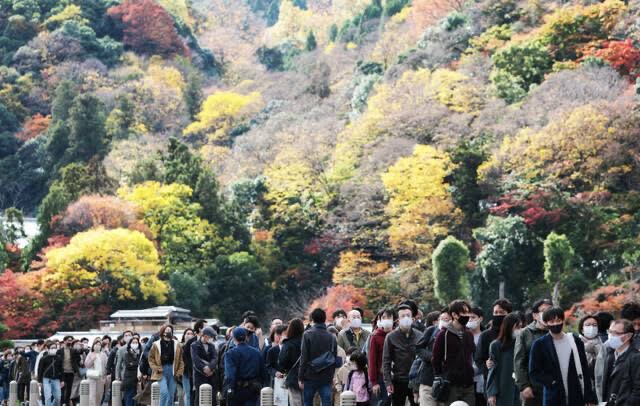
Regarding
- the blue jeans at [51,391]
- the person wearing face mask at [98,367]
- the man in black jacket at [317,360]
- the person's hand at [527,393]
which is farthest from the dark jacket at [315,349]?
the blue jeans at [51,391]

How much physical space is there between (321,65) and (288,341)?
72.8 meters

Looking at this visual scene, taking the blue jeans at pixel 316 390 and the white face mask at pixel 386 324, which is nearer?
the white face mask at pixel 386 324

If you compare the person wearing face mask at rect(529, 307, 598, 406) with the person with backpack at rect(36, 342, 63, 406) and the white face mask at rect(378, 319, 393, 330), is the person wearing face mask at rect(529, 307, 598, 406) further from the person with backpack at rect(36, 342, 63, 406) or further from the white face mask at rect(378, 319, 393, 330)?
the person with backpack at rect(36, 342, 63, 406)

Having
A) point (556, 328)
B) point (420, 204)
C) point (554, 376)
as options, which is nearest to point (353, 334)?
point (554, 376)

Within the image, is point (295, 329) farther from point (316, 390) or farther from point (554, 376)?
point (554, 376)

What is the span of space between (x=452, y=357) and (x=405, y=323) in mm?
1182

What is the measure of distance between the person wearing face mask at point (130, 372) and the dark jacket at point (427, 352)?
8307mm

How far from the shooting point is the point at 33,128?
8738 centimetres

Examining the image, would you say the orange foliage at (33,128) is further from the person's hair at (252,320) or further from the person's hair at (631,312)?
the person's hair at (631,312)

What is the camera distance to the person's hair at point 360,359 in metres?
16.0

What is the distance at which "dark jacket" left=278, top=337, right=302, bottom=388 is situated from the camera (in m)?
16.3

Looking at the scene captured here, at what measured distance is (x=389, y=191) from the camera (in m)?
55.5

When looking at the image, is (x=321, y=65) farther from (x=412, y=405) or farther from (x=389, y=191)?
(x=412, y=405)

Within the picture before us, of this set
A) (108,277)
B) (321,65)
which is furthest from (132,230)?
(321,65)
